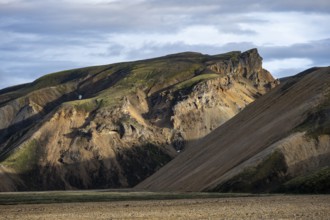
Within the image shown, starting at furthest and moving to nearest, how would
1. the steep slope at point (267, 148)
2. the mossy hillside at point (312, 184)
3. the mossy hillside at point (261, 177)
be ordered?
the steep slope at point (267, 148) < the mossy hillside at point (261, 177) < the mossy hillside at point (312, 184)

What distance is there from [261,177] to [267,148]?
10.0 m

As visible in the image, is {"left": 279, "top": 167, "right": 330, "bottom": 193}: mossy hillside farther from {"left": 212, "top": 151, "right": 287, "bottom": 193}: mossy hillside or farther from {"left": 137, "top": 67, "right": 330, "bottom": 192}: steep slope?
{"left": 212, "top": 151, "right": 287, "bottom": 193}: mossy hillside

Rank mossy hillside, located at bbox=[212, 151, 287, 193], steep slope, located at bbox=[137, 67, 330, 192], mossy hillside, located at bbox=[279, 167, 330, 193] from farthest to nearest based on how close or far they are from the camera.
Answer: steep slope, located at bbox=[137, 67, 330, 192] < mossy hillside, located at bbox=[212, 151, 287, 193] < mossy hillside, located at bbox=[279, 167, 330, 193]

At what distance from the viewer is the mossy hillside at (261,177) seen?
10756cm

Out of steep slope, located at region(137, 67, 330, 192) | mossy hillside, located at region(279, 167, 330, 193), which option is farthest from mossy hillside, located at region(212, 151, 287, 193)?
mossy hillside, located at region(279, 167, 330, 193)

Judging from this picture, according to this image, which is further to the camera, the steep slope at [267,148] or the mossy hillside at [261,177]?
the steep slope at [267,148]

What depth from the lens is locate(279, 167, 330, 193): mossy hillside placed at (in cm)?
8444

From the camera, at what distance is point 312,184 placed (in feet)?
284

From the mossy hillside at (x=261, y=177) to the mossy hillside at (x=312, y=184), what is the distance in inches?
507

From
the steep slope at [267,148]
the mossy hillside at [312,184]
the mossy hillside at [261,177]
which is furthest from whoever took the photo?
the steep slope at [267,148]

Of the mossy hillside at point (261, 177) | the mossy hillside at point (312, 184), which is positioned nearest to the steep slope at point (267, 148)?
the mossy hillside at point (261, 177)

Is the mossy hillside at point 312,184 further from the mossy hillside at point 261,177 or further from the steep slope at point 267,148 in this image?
the mossy hillside at point 261,177

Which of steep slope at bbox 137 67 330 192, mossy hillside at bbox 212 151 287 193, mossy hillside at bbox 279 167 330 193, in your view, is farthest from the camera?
steep slope at bbox 137 67 330 192

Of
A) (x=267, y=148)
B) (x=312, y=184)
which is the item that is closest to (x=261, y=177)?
(x=267, y=148)
